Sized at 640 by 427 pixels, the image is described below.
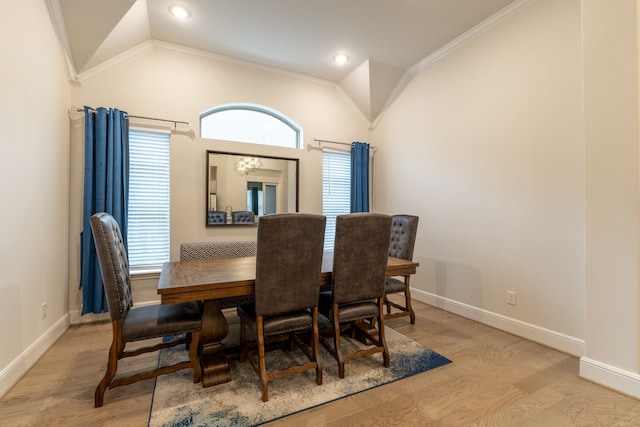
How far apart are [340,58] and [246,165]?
5.96 ft

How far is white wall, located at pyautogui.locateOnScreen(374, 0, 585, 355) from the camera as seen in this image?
7.88ft

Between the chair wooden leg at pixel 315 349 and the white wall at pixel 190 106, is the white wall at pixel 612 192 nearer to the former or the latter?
the chair wooden leg at pixel 315 349

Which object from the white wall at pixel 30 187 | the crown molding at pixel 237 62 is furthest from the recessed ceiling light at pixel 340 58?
the white wall at pixel 30 187

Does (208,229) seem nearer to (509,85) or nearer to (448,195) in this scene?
(448,195)

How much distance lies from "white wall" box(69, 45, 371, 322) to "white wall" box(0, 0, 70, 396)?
242 millimetres

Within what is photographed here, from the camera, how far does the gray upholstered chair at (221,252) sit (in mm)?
2779

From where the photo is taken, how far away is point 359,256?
207cm

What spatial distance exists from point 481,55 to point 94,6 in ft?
12.1

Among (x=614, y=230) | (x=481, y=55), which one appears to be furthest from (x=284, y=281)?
(x=481, y=55)

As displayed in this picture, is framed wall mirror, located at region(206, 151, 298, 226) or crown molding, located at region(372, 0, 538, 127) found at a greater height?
crown molding, located at region(372, 0, 538, 127)

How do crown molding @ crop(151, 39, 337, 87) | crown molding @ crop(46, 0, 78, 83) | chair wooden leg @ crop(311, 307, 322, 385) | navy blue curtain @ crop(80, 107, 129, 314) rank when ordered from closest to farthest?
chair wooden leg @ crop(311, 307, 322, 385) → crown molding @ crop(46, 0, 78, 83) → navy blue curtain @ crop(80, 107, 129, 314) → crown molding @ crop(151, 39, 337, 87)

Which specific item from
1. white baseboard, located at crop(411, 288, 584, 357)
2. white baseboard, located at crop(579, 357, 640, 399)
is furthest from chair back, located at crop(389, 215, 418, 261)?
white baseboard, located at crop(579, 357, 640, 399)

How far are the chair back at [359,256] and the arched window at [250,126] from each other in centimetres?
238

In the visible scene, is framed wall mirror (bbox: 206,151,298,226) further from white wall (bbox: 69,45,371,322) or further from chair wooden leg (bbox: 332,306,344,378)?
chair wooden leg (bbox: 332,306,344,378)
